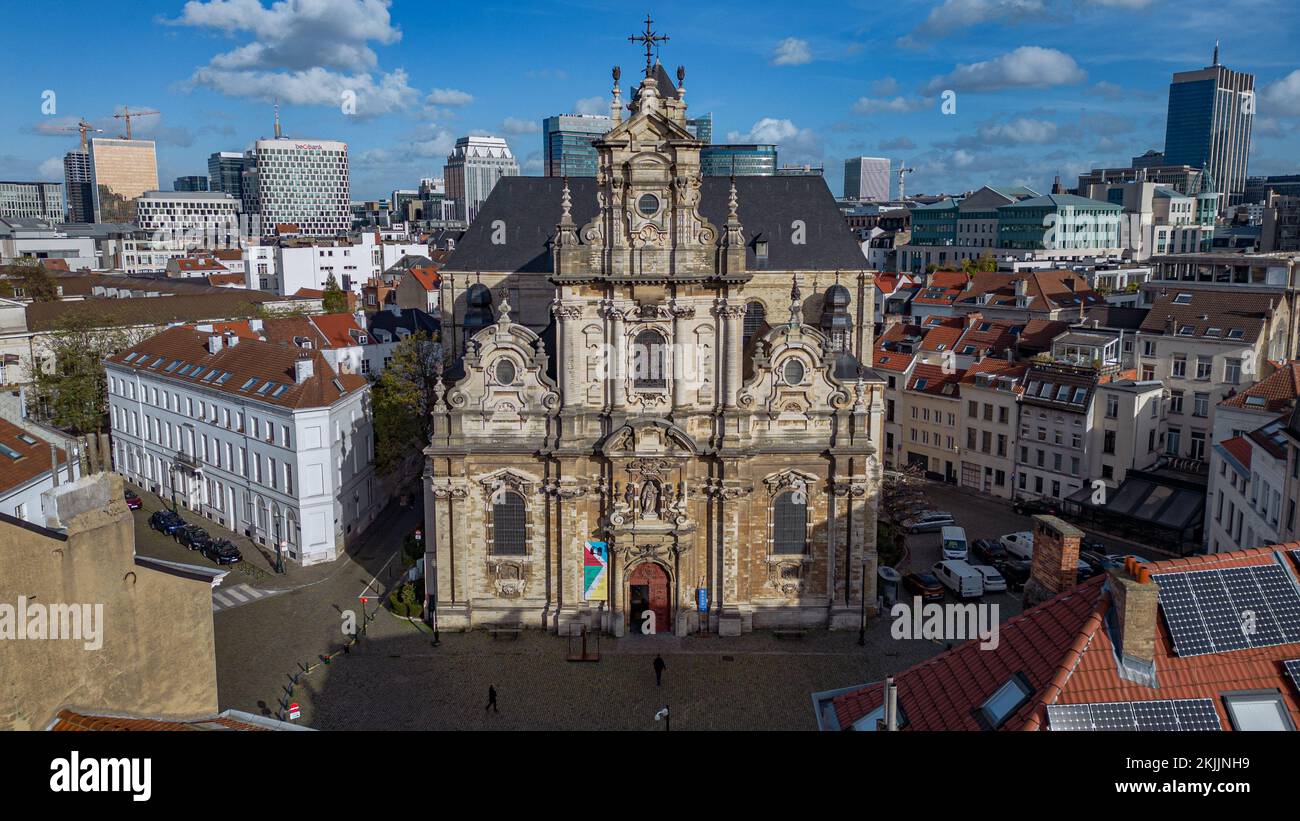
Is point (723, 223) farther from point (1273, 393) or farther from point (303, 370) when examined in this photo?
point (1273, 393)

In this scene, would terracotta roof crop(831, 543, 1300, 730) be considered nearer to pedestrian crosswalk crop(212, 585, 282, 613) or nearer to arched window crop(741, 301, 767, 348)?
pedestrian crosswalk crop(212, 585, 282, 613)

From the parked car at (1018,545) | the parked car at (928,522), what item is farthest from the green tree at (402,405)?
the parked car at (1018,545)

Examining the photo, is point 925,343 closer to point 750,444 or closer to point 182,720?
point 750,444

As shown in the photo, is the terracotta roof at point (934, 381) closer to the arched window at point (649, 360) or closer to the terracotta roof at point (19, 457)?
the arched window at point (649, 360)

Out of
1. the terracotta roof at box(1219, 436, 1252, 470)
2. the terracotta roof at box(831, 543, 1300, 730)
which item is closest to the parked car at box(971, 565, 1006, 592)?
the terracotta roof at box(1219, 436, 1252, 470)

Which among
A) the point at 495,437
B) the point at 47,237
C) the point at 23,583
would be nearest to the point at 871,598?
the point at 495,437
